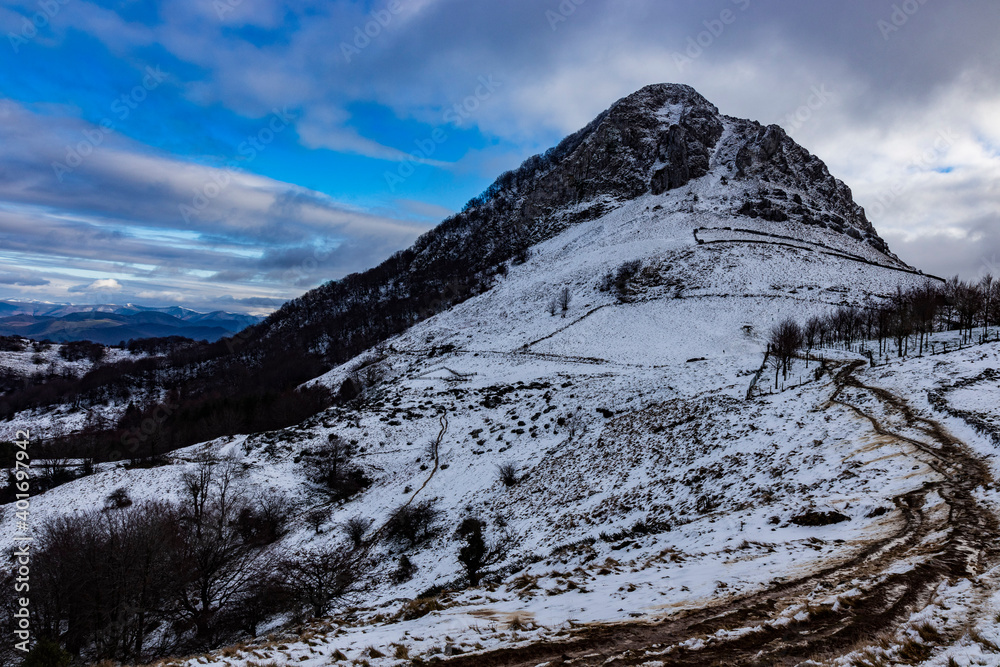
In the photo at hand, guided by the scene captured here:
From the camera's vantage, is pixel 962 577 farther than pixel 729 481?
No

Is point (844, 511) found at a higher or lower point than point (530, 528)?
higher

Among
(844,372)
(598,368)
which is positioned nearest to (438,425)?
(598,368)

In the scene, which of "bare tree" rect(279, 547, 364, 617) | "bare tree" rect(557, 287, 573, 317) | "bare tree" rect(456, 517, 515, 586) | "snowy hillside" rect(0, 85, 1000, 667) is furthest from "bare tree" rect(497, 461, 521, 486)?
"bare tree" rect(557, 287, 573, 317)

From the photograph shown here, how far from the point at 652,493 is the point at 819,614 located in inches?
444

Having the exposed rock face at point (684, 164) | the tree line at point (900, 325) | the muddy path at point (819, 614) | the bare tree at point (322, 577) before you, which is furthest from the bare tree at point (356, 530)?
the exposed rock face at point (684, 164)

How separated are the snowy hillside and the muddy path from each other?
0.05 m

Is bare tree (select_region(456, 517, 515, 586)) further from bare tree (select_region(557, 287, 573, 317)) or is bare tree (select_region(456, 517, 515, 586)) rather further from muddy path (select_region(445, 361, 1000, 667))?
→ bare tree (select_region(557, 287, 573, 317))

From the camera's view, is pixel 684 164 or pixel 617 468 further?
pixel 684 164

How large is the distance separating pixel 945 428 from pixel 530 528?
1615 cm

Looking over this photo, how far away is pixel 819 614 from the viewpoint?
6551mm

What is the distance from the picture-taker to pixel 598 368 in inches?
1842

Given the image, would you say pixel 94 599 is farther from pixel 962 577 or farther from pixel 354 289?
pixel 354 289

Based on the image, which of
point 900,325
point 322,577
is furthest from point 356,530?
point 900,325

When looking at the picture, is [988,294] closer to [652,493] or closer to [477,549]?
[652,493]
